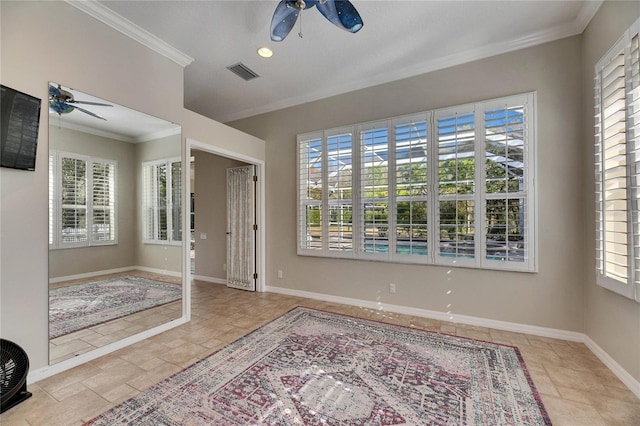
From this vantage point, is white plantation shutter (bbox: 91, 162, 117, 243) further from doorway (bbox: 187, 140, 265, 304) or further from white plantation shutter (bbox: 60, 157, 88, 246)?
doorway (bbox: 187, 140, 265, 304)

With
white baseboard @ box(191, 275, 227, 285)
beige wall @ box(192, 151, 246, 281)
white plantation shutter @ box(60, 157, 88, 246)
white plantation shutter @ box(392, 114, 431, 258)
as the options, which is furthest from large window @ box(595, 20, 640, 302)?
white baseboard @ box(191, 275, 227, 285)

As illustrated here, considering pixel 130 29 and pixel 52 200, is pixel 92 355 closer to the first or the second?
pixel 52 200

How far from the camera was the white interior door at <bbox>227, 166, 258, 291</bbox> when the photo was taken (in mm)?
4746

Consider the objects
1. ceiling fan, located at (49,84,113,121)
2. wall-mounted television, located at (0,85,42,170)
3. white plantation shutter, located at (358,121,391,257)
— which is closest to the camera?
wall-mounted television, located at (0,85,42,170)

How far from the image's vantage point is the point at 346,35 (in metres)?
2.92

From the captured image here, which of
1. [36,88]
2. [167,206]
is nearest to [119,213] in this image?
[167,206]

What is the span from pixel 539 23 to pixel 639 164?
175 centimetres

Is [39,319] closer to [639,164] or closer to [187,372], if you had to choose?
[187,372]

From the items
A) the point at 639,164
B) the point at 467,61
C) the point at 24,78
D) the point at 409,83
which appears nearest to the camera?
the point at 639,164

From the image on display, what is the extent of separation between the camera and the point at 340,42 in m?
3.03

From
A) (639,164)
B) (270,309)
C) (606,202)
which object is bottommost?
(270,309)

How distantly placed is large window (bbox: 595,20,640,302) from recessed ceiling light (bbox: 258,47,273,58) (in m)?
3.14

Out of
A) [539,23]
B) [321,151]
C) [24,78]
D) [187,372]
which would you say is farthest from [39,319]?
[539,23]

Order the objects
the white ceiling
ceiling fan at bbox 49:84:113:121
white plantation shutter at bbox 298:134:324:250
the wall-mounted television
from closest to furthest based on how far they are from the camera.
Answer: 1. the wall-mounted television
2. ceiling fan at bbox 49:84:113:121
3. the white ceiling
4. white plantation shutter at bbox 298:134:324:250
